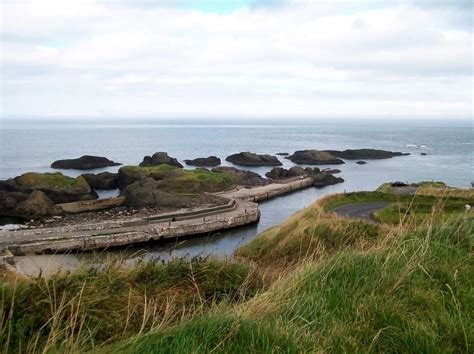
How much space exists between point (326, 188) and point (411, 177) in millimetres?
20844

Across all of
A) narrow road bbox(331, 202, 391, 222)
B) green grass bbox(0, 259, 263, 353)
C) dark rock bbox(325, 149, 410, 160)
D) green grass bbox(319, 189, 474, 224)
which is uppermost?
green grass bbox(0, 259, 263, 353)

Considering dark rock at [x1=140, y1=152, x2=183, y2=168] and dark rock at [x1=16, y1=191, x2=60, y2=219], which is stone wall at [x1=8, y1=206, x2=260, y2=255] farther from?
dark rock at [x1=140, y1=152, x2=183, y2=168]

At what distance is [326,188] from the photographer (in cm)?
6644

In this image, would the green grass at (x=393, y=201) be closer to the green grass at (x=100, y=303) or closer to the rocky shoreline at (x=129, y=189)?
the rocky shoreline at (x=129, y=189)

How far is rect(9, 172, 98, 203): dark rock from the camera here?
52.5 m

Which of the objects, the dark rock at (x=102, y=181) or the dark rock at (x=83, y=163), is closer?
the dark rock at (x=102, y=181)

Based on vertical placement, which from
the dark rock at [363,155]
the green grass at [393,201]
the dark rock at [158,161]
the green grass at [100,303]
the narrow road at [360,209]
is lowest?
the dark rock at [363,155]

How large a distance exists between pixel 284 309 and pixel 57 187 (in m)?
54.7

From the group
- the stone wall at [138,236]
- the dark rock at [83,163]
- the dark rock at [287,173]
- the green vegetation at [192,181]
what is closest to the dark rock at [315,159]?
the dark rock at [287,173]

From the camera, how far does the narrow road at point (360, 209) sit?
27922 millimetres

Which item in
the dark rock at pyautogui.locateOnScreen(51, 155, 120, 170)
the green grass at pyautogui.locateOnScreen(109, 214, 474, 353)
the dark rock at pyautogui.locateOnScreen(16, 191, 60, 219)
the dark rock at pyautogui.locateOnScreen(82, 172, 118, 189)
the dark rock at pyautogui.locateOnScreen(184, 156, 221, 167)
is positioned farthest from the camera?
the dark rock at pyautogui.locateOnScreen(184, 156, 221, 167)

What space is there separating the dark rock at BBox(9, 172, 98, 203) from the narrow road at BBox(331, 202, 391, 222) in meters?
33.7

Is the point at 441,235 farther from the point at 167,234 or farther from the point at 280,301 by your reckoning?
the point at 167,234

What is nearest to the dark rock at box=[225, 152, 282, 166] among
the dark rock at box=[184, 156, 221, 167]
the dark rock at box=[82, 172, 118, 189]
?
the dark rock at box=[184, 156, 221, 167]
